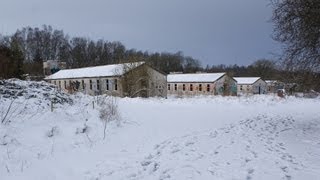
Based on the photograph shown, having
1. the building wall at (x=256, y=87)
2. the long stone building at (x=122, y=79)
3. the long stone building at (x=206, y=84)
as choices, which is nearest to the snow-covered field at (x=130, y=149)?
the long stone building at (x=122, y=79)

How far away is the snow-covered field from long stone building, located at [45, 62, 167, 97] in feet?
82.1

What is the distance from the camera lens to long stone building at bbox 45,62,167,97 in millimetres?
46094

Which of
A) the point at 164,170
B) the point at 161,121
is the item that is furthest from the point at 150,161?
the point at 161,121

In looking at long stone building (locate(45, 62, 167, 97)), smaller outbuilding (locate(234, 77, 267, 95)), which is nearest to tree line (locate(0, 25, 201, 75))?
smaller outbuilding (locate(234, 77, 267, 95))

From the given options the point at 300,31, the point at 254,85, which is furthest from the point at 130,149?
the point at 254,85

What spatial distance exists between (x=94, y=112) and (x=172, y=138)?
2.61 meters

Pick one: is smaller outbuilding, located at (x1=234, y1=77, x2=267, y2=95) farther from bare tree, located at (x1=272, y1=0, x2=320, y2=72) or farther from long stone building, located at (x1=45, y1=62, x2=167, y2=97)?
bare tree, located at (x1=272, y1=0, x2=320, y2=72)

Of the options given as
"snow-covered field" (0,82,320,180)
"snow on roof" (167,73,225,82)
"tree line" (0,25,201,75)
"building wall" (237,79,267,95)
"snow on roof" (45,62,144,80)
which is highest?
"tree line" (0,25,201,75)

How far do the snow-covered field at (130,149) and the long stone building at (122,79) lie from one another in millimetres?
25030

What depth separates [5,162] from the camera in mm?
7027

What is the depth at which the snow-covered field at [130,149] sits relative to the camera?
708cm

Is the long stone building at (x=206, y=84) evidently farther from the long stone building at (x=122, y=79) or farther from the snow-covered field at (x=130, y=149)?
the snow-covered field at (x=130, y=149)

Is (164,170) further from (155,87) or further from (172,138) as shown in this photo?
(155,87)

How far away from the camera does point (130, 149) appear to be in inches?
367
